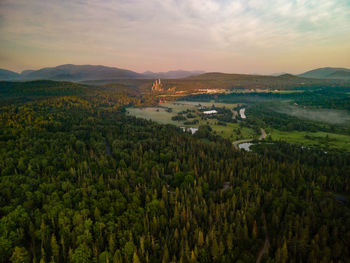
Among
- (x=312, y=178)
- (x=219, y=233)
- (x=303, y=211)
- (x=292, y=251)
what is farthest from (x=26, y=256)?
(x=312, y=178)

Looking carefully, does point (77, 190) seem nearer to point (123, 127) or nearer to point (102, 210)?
point (102, 210)

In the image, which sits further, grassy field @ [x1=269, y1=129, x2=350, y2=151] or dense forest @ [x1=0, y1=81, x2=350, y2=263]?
grassy field @ [x1=269, y1=129, x2=350, y2=151]

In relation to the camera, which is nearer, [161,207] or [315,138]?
[161,207]

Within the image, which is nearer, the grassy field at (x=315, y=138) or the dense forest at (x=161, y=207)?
the dense forest at (x=161, y=207)

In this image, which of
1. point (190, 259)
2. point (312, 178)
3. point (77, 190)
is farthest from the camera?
point (312, 178)
